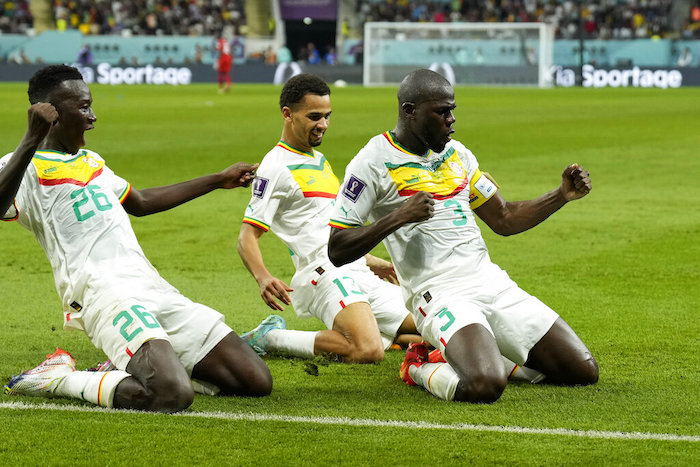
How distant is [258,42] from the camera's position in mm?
59000

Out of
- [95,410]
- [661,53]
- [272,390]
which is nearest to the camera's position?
[95,410]

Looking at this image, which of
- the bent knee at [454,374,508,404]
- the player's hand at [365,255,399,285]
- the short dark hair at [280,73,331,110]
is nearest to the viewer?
the bent knee at [454,374,508,404]

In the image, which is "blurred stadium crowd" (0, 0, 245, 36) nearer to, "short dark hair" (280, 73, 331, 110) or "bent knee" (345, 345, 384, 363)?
"short dark hair" (280, 73, 331, 110)

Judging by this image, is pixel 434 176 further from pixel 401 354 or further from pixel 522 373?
pixel 401 354

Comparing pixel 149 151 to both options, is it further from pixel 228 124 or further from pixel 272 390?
pixel 272 390

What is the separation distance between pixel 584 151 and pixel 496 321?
14.6 m

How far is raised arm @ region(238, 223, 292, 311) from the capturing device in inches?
239

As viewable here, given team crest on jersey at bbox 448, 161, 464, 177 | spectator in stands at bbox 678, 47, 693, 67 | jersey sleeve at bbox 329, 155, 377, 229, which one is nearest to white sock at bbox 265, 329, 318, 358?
jersey sleeve at bbox 329, 155, 377, 229

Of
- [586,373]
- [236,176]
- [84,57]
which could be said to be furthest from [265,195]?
[84,57]

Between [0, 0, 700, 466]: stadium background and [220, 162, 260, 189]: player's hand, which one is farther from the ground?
[220, 162, 260, 189]: player's hand

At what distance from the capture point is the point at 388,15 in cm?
5978

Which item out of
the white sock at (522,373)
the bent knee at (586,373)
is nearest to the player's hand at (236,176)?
the white sock at (522,373)

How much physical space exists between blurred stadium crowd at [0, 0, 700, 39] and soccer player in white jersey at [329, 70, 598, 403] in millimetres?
47765

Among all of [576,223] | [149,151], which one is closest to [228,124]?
[149,151]
